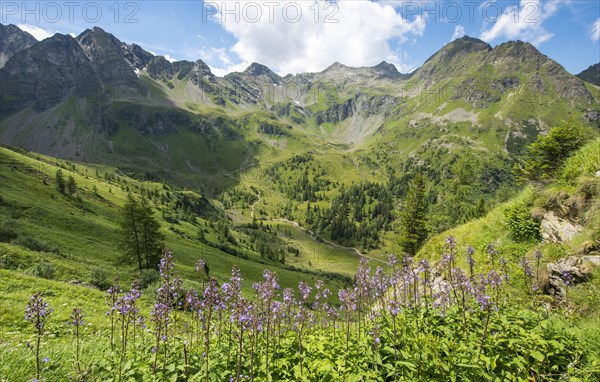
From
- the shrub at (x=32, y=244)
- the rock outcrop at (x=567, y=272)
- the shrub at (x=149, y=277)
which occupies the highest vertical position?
the rock outcrop at (x=567, y=272)

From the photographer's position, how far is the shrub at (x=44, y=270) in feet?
104

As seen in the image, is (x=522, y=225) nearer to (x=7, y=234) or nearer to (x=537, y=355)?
(x=537, y=355)

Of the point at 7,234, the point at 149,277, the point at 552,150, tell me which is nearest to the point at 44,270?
the point at 149,277

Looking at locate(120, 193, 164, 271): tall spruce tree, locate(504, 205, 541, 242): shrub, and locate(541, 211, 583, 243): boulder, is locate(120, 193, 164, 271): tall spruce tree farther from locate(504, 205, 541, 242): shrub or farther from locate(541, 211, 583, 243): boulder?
locate(541, 211, 583, 243): boulder

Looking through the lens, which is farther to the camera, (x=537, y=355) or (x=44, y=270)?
(x=44, y=270)

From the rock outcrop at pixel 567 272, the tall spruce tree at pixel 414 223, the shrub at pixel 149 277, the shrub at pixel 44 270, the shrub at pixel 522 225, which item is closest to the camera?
the rock outcrop at pixel 567 272

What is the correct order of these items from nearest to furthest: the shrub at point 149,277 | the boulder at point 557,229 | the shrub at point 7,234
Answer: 1. the boulder at point 557,229
2. the shrub at point 149,277
3. the shrub at point 7,234

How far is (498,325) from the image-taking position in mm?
7594

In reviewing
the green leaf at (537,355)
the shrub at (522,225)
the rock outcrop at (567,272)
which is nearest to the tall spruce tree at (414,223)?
the shrub at (522,225)

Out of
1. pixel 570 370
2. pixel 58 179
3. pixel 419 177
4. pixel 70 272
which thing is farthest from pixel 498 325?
pixel 58 179

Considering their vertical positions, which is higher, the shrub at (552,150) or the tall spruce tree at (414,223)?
the shrub at (552,150)

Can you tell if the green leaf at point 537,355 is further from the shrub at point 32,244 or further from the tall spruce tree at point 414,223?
the shrub at point 32,244

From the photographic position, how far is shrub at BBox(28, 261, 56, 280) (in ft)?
104

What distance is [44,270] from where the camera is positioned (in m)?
32.6
